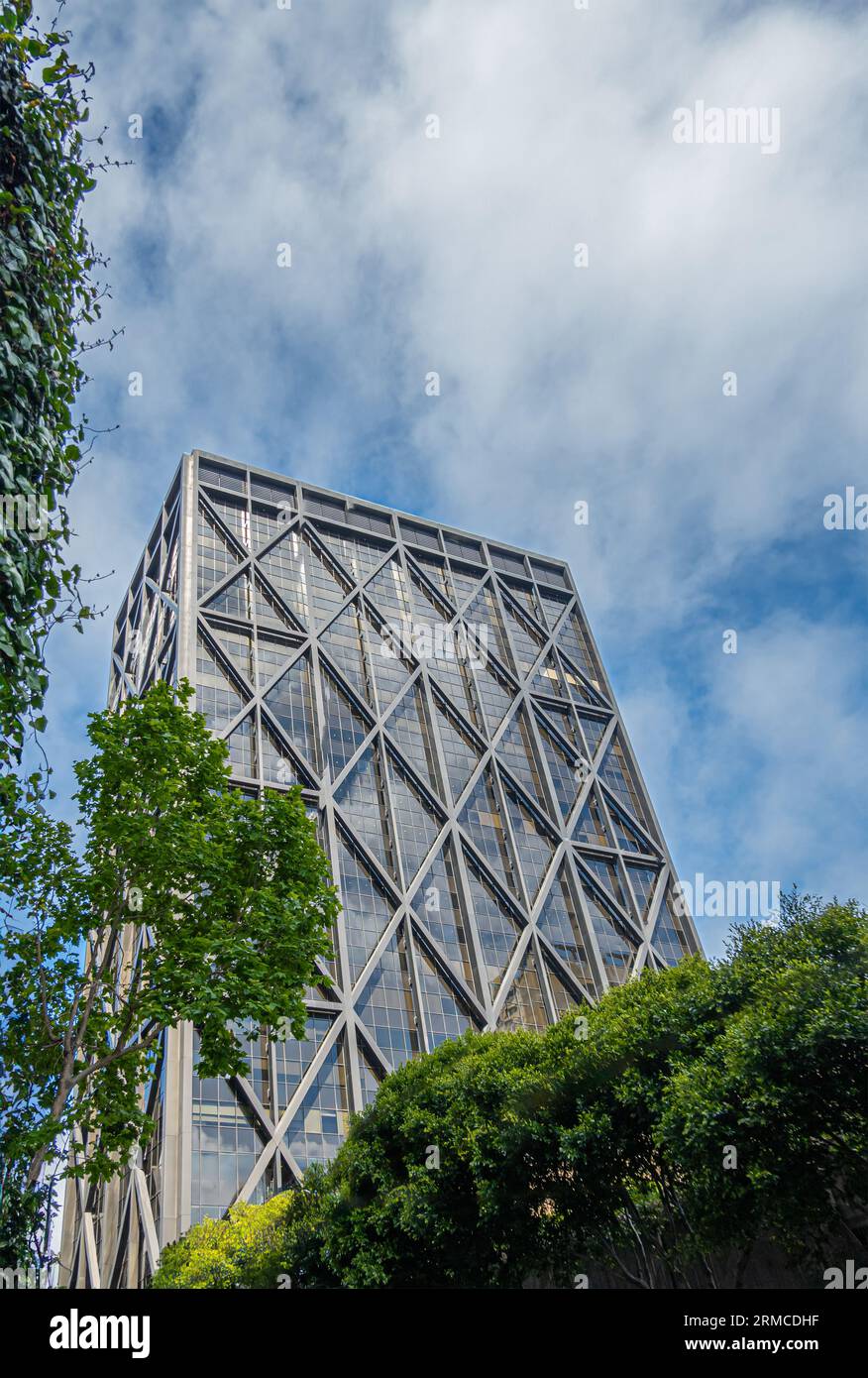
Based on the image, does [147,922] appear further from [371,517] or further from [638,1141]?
Answer: [371,517]

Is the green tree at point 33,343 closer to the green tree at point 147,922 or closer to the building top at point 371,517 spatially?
the green tree at point 147,922

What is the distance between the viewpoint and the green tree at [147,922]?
1522 cm

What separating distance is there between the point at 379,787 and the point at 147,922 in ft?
145

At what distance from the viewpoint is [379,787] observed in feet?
200

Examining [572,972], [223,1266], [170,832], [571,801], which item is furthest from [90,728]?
[571,801]

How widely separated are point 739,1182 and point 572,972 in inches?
1759

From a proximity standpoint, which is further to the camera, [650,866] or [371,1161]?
[650,866]

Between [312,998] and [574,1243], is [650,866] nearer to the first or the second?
[312,998]

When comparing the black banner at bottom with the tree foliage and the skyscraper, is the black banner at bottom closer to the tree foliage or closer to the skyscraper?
the tree foliage

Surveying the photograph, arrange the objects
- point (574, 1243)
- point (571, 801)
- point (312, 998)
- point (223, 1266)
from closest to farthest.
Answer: point (574, 1243) < point (223, 1266) < point (312, 998) < point (571, 801)

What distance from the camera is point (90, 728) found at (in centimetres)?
1816
